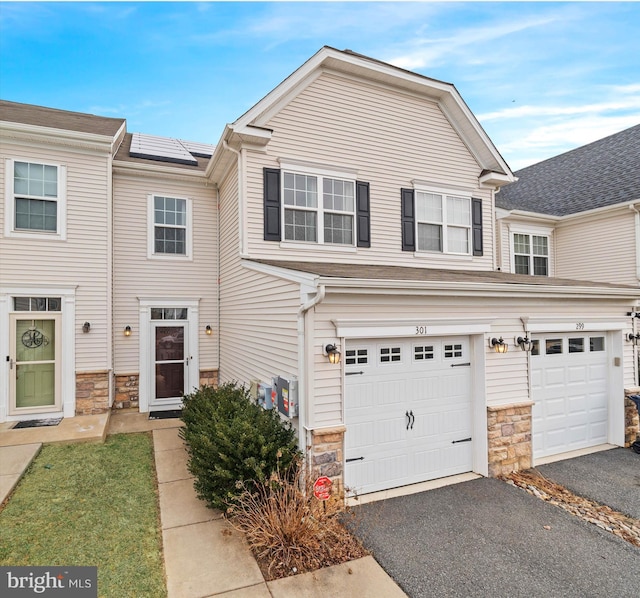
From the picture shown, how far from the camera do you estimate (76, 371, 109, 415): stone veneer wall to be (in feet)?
27.6

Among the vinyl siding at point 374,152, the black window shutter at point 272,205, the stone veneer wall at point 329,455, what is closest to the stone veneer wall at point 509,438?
the stone veneer wall at point 329,455

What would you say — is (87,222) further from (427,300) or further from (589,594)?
(589,594)

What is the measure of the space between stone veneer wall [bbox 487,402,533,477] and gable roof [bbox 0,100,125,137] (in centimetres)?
976

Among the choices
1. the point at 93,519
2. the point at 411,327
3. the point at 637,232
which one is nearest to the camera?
the point at 93,519

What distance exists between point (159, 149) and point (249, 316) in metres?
6.44

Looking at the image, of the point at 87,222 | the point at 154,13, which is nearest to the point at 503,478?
the point at 87,222

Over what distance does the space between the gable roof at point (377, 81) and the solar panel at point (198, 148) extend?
3377 mm

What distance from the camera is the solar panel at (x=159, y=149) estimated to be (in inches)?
391

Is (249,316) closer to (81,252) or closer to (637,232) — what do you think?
(81,252)

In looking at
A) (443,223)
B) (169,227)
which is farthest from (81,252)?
(443,223)

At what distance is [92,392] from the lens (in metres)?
8.50

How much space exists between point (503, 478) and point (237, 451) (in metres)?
4.35

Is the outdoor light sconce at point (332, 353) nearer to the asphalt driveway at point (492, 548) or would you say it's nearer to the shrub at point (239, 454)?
the shrub at point (239, 454)

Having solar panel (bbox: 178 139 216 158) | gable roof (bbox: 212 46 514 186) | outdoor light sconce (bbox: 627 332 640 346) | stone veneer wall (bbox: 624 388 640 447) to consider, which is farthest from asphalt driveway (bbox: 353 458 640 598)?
solar panel (bbox: 178 139 216 158)
